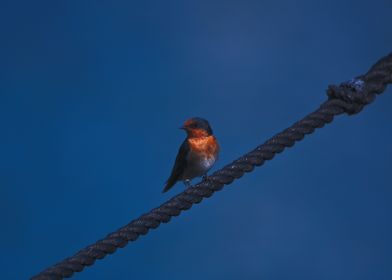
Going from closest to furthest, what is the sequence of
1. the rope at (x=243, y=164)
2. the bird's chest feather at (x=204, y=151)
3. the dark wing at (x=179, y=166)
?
the rope at (x=243, y=164), the bird's chest feather at (x=204, y=151), the dark wing at (x=179, y=166)

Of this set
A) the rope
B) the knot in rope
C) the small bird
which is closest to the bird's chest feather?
the small bird

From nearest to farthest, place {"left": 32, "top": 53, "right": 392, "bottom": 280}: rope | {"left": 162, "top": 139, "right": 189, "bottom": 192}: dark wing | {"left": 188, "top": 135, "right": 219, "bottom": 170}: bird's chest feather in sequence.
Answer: {"left": 32, "top": 53, "right": 392, "bottom": 280}: rope < {"left": 188, "top": 135, "right": 219, "bottom": 170}: bird's chest feather < {"left": 162, "top": 139, "right": 189, "bottom": 192}: dark wing

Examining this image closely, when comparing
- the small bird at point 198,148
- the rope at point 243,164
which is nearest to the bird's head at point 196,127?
the small bird at point 198,148

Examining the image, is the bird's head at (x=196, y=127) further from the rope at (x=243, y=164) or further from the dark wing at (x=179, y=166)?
the rope at (x=243, y=164)

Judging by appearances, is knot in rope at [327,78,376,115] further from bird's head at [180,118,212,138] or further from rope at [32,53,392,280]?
bird's head at [180,118,212,138]

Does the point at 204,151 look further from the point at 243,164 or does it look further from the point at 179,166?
the point at 243,164

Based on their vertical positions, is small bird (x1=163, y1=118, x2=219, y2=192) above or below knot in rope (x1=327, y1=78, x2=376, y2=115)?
above

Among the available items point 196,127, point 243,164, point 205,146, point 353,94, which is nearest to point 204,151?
point 205,146

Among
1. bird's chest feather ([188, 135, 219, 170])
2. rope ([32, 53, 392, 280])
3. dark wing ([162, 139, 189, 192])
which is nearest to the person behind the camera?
rope ([32, 53, 392, 280])
